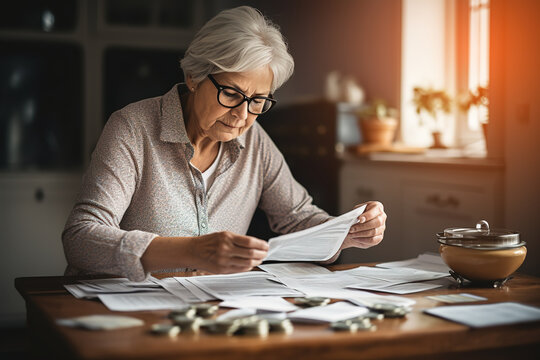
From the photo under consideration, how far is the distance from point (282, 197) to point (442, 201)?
1247 millimetres

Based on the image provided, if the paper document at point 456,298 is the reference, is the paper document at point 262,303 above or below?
above

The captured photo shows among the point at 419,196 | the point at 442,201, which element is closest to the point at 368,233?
the point at 442,201

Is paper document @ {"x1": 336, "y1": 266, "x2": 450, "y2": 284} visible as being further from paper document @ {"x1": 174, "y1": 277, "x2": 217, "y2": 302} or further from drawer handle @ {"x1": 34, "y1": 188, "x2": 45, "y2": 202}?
drawer handle @ {"x1": 34, "y1": 188, "x2": 45, "y2": 202}

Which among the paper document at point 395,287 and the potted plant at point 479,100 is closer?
the paper document at point 395,287

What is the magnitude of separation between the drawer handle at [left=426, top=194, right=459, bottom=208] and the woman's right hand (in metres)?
1.76

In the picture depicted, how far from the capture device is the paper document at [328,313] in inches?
42.3

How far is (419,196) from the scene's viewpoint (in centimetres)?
309

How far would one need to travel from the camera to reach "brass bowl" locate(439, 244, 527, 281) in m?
1.38

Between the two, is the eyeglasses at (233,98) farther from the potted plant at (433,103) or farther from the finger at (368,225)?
the potted plant at (433,103)

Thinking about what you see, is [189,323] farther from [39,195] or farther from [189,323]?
[39,195]

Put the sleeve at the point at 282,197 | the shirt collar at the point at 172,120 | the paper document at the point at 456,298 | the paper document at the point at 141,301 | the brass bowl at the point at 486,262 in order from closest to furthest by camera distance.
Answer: the paper document at the point at 141,301, the paper document at the point at 456,298, the brass bowl at the point at 486,262, the shirt collar at the point at 172,120, the sleeve at the point at 282,197

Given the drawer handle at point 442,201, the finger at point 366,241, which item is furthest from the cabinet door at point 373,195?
the finger at point 366,241

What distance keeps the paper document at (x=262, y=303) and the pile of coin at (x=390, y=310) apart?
0.51ft

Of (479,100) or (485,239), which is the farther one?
(479,100)
